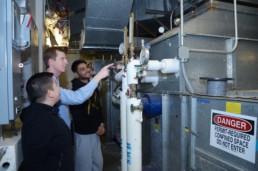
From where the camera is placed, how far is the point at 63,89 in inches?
68.9

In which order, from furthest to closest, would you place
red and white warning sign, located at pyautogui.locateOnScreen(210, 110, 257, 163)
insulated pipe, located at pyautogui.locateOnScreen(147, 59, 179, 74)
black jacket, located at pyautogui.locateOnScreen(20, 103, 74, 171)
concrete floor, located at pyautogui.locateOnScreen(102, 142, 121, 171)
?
1. concrete floor, located at pyautogui.locateOnScreen(102, 142, 121, 171)
2. insulated pipe, located at pyautogui.locateOnScreen(147, 59, 179, 74)
3. black jacket, located at pyautogui.locateOnScreen(20, 103, 74, 171)
4. red and white warning sign, located at pyautogui.locateOnScreen(210, 110, 257, 163)

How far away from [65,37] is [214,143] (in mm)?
3252

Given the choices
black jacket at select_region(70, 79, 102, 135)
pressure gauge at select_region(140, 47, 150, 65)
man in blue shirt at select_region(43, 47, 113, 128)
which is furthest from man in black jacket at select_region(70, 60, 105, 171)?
pressure gauge at select_region(140, 47, 150, 65)

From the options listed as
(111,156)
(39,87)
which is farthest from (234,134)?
(111,156)

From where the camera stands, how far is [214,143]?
131 cm

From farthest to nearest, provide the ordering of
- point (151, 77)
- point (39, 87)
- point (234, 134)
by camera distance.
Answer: point (151, 77) → point (39, 87) → point (234, 134)

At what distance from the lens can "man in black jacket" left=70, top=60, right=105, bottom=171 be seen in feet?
7.18

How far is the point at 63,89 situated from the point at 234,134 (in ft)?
4.40

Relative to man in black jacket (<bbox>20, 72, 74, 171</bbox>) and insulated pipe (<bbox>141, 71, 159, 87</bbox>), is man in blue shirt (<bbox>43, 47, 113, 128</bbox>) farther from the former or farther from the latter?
insulated pipe (<bbox>141, 71, 159, 87</bbox>)

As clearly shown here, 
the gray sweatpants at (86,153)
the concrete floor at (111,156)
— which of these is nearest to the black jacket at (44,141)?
the gray sweatpants at (86,153)

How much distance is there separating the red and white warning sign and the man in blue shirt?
3.01 ft

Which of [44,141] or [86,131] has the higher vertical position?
[44,141]

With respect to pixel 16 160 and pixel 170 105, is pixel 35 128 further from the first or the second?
pixel 170 105

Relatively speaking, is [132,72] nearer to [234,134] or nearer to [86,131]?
[234,134]
